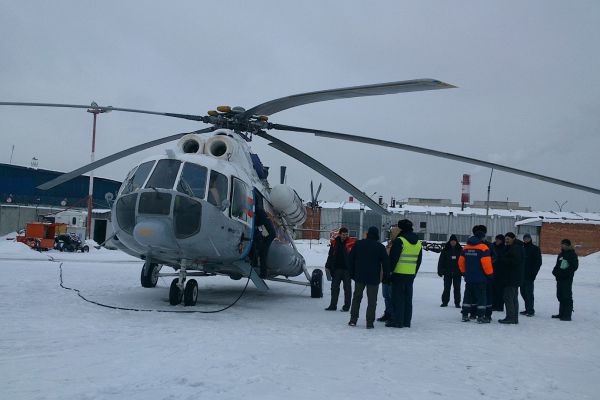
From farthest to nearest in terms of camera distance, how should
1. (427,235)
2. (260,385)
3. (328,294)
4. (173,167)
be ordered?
(427,235)
(328,294)
(173,167)
(260,385)

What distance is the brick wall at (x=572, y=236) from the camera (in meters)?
55.7

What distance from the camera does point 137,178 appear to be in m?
9.38

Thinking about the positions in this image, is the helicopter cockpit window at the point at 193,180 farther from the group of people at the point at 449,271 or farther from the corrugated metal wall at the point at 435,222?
the corrugated metal wall at the point at 435,222

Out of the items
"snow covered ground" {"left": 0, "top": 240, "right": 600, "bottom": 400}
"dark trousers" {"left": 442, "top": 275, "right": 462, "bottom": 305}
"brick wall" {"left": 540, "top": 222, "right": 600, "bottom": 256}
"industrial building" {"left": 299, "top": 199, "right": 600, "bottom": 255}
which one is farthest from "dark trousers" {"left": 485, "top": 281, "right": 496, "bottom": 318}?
"brick wall" {"left": 540, "top": 222, "right": 600, "bottom": 256}

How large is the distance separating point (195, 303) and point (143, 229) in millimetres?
1887

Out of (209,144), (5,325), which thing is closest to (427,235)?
(209,144)

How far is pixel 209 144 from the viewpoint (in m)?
10.3

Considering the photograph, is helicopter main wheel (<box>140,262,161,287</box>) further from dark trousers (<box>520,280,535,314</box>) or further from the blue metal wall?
the blue metal wall

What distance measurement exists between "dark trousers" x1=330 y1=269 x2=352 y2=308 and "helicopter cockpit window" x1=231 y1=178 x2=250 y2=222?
218cm

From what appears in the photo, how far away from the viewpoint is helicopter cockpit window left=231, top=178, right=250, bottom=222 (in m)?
9.77

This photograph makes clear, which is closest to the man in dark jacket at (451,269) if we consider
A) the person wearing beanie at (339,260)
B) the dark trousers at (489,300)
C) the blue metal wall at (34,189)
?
the dark trousers at (489,300)

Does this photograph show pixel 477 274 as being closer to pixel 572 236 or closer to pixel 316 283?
pixel 316 283

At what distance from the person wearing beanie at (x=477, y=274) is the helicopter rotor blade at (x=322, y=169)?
2171mm

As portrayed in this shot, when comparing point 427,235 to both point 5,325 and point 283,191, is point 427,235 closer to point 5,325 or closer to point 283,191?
point 283,191
